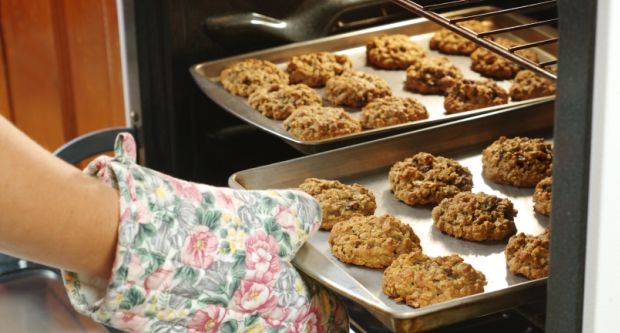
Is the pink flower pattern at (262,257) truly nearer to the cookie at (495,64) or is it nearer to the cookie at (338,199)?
the cookie at (338,199)

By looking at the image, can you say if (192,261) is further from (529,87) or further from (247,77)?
(529,87)

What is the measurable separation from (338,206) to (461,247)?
205 millimetres

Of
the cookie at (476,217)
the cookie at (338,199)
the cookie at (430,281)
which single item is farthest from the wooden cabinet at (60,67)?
the cookie at (430,281)

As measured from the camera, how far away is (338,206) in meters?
1.59

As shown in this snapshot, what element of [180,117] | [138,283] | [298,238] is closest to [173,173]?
[180,117]

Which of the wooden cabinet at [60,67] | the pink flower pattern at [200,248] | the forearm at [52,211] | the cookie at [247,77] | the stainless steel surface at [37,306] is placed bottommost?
the stainless steel surface at [37,306]

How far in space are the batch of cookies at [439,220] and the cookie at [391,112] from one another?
12 centimetres

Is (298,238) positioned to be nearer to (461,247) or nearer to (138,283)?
(138,283)

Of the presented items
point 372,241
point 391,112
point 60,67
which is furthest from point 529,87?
point 60,67

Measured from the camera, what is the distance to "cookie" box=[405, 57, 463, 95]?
6.58 ft

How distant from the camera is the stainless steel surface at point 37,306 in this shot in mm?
1997

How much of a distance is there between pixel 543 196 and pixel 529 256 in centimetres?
24

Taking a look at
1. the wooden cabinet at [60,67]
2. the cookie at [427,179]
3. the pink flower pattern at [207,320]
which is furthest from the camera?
the wooden cabinet at [60,67]

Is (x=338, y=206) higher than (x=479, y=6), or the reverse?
(x=479, y=6)
